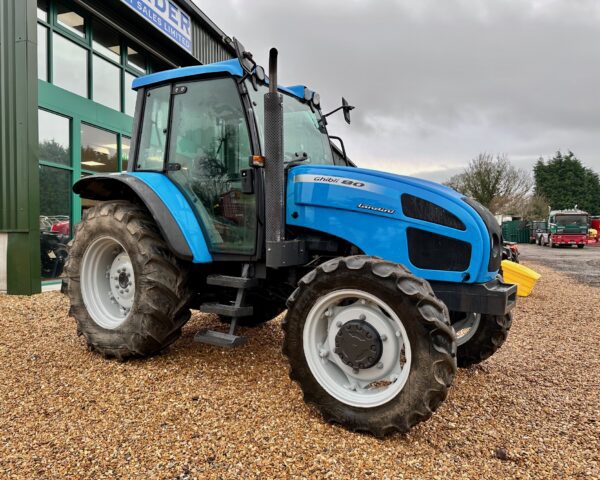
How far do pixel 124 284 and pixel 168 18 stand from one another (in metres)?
7.95

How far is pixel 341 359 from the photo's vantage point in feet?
8.66

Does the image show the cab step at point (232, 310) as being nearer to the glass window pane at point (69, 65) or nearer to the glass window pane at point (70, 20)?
the glass window pane at point (69, 65)

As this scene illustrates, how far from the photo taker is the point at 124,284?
12.4 feet

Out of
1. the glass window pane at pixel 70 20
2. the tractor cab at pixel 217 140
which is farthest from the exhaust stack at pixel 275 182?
the glass window pane at pixel 70 20

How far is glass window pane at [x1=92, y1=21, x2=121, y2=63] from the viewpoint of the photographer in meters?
8.48

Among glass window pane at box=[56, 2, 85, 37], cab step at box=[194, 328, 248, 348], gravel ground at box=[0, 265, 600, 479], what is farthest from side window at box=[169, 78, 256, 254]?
glass window pane at box=[56, 2, 85, 37]

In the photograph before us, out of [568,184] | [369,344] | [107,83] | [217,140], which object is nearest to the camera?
[369,344]

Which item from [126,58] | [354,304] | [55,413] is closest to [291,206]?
[354,304]

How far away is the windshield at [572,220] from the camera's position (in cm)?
2623

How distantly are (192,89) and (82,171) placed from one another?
538 cm

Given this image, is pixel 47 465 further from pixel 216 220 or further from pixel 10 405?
pixel 216 220

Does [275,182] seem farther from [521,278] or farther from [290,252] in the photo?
[521,278]


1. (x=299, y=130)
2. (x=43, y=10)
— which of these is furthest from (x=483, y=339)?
(x=43, y=10)

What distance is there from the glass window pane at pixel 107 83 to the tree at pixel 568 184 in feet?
161
